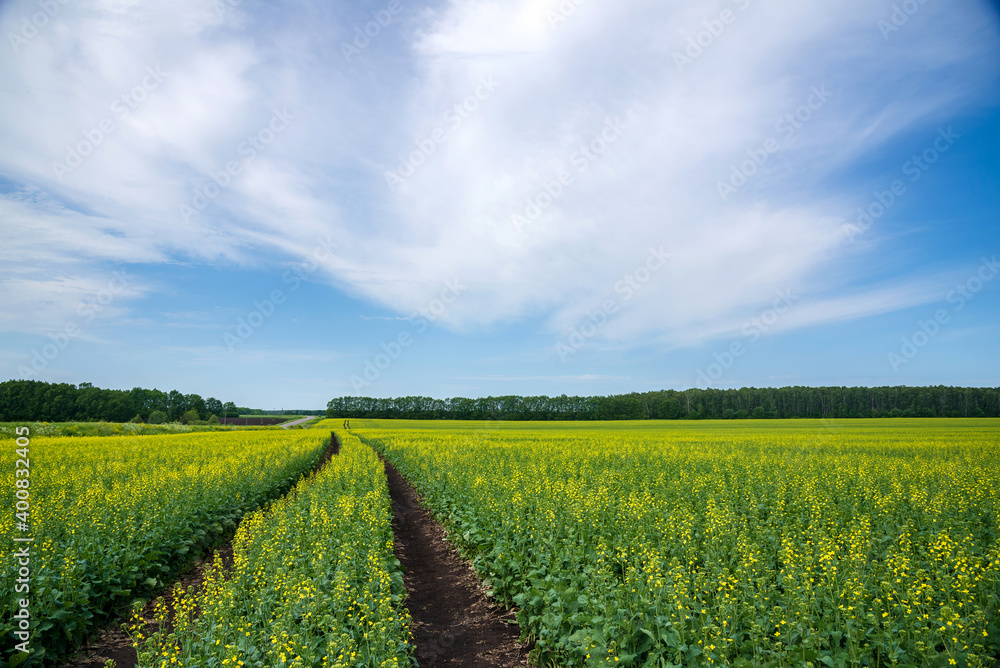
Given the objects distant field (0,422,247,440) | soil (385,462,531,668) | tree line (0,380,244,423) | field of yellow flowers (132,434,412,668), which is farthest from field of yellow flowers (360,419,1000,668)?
tree line (0,380,244,423)

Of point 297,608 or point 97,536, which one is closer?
point 297,608

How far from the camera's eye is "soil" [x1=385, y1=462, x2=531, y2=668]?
7.16m

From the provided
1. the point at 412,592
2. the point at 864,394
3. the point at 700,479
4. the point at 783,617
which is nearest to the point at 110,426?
the point at 412,592

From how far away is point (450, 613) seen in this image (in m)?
8.89

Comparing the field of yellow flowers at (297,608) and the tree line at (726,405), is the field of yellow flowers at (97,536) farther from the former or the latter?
the tree line at (726,405)

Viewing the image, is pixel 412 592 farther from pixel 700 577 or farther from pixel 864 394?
pixel 864 394

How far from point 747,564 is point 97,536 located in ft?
34.8

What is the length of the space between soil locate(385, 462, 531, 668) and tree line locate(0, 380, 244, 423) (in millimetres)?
64573

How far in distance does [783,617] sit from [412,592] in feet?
25.1

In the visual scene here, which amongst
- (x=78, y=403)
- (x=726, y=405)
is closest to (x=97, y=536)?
(x=78, y=403)

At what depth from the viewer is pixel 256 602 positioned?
233 inches

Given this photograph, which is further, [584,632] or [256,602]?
[256,602]

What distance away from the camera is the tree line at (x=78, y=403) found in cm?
6150

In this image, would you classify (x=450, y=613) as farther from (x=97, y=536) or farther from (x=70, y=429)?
(x=70, y=429)
